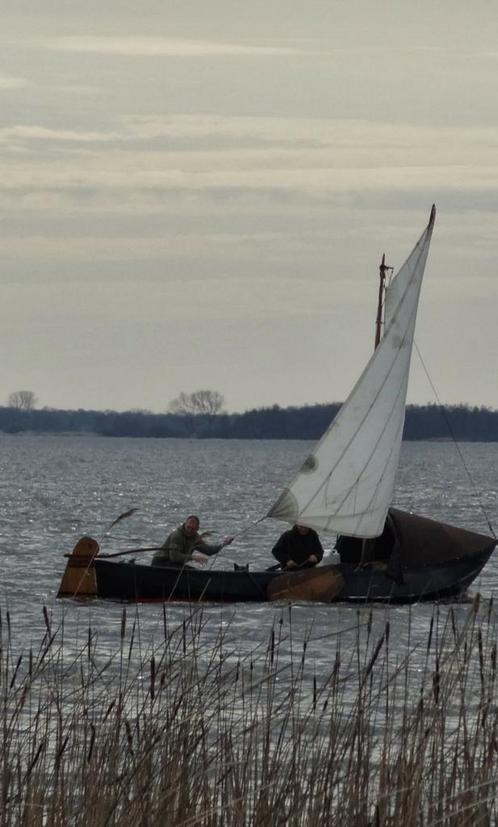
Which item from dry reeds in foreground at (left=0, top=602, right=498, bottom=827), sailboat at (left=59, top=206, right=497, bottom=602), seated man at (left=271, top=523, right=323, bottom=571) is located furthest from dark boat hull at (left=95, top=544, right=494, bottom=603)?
dry reeds in foreground at (left=0, top=602, right=498, bottom=827)

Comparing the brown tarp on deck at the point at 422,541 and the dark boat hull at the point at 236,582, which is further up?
the brown tarp on deck at the point at 422,541

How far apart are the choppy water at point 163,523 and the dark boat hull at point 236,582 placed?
26 cm

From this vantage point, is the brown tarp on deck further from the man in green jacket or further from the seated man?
the man in green jacket

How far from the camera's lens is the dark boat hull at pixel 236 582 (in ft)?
78.6

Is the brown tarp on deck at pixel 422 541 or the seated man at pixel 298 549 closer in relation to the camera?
the seated man at pixel 298 549

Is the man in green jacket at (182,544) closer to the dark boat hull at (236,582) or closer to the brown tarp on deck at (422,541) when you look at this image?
the dark boat hull at (236,582)

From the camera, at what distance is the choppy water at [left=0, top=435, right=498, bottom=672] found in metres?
21.6

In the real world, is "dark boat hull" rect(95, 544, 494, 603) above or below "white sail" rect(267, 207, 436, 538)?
below

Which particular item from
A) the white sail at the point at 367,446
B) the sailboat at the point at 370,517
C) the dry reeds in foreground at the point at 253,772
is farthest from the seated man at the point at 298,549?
the dry reeds in foreground at the point at 253,772

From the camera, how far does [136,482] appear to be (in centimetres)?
9481

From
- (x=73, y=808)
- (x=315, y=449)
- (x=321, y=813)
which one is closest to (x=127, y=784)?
(x=73, y=808)

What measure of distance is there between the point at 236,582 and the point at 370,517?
7.94 feet

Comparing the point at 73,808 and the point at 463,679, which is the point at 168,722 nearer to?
the point at 73,808

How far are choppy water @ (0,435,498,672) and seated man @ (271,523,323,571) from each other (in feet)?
2.46
